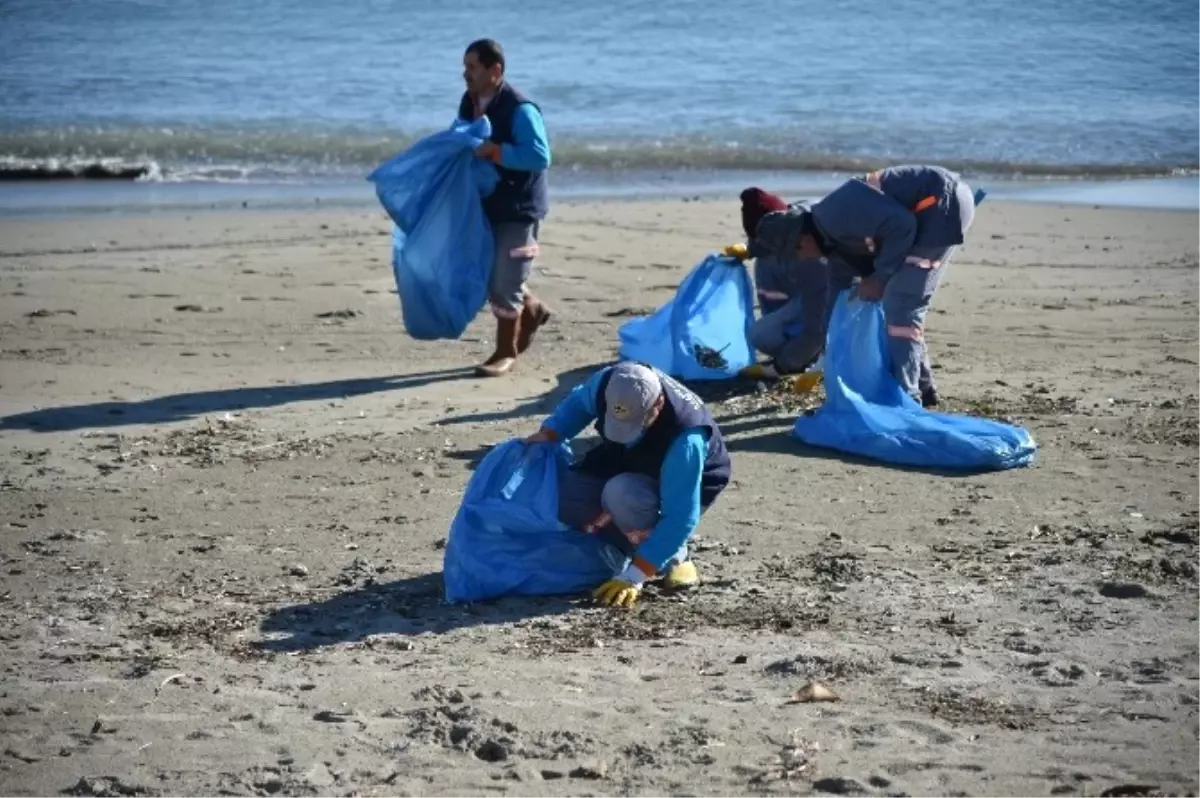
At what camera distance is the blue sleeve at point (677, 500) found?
6.43 meters

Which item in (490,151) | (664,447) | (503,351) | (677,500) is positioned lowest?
(503,351)

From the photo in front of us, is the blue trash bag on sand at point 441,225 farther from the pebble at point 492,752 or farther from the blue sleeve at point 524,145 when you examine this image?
the pebble at point 492,752

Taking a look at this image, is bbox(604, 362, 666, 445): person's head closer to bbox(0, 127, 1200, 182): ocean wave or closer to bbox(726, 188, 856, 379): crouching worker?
bbox(726, 188, 856, 379): crouching worker

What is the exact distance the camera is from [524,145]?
32.0ft

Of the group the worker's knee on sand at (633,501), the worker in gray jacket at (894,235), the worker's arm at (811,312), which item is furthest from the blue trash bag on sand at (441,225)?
the worker's knee on sand at (633,501)

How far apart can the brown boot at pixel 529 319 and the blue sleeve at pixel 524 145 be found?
899 millimetres

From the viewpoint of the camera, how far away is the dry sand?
17.1 ft

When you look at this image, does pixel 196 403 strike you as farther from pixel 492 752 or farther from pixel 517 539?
pixel 492 752

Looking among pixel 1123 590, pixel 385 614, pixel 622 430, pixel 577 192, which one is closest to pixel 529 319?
pixel 622 430

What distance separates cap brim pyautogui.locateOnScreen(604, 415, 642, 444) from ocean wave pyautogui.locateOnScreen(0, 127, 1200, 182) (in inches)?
499

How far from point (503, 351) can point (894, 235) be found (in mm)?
2481

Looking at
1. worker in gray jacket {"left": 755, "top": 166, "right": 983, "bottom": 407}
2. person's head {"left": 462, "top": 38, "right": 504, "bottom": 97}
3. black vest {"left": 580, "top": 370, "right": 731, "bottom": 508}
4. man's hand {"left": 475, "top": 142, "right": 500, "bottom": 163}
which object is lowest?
black vest {"left": 580, "top": 370, "right": 731, "bottom": 508}

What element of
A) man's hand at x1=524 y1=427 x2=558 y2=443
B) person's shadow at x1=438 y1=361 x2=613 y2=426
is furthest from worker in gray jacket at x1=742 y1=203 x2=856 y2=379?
man's hand at x1=524 y1=427 x2=558 y2=443

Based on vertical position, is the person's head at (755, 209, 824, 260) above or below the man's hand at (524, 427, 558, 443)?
above
